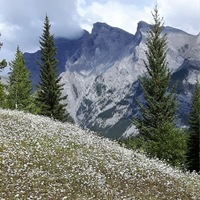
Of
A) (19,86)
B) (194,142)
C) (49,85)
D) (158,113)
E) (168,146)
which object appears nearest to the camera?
(168,146)

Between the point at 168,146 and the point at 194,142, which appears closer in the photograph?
the point at 168,146

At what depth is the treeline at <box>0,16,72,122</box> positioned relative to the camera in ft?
176

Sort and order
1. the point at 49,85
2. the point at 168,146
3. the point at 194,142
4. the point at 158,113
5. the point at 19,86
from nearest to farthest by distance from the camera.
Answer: the point at 168,146 → the point at 158,113 → the point at 49,85 → the point at 194,142 → the point at 19,86

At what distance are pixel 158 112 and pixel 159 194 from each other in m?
24.1

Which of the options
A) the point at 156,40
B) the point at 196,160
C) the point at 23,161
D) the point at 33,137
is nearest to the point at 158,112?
the point at 156,40

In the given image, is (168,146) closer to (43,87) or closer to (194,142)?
(194,142)

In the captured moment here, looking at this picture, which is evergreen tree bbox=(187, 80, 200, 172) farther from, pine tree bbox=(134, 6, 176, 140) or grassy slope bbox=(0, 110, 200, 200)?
grassy slope bbox=(0, 110, 200, 200)

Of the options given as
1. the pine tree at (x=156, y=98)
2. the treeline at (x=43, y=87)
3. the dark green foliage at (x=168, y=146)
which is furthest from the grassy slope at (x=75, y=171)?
the treeline at (x=43, y=87)

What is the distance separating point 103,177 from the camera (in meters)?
15.9

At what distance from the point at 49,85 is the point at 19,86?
25.8 feet

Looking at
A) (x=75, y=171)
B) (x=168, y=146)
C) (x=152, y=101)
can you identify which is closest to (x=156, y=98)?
(x=152, y=101)

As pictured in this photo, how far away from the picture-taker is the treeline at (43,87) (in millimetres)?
53500

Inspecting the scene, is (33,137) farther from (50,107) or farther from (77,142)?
(50,107)

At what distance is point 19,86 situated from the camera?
2343 inches
